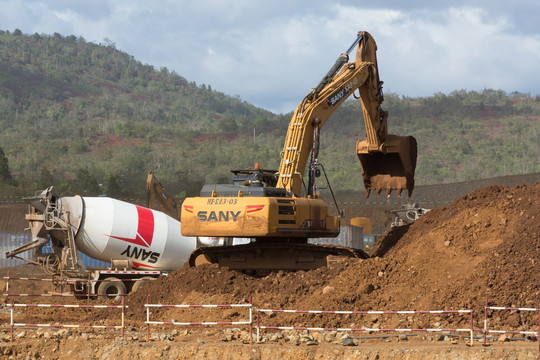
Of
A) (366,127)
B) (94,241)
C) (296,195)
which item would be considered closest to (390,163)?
(366,127)

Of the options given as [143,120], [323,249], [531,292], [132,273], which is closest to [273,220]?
[323,249]

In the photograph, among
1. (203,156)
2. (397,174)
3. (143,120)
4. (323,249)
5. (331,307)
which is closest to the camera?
(331,307)

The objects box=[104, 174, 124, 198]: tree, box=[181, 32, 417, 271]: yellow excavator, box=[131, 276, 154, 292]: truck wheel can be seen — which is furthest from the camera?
box=[104, 174, 124, 198]: tree

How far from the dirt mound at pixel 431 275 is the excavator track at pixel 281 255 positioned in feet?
1.96

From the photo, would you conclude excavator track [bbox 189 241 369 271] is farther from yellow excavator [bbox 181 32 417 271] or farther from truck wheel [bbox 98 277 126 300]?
truck wheel [bbox 98 277 126 300]

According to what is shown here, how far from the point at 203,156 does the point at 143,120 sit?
143 ft

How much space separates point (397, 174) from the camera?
23.0m

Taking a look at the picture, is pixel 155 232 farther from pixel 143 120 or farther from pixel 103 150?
pixel 143 120

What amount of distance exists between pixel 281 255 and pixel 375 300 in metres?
3.38

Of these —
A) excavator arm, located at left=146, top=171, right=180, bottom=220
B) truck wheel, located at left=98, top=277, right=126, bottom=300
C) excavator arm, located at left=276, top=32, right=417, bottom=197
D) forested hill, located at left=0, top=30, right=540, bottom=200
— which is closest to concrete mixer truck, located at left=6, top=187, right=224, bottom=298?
truck wheel, located at left=98, top=277, right=126, bottom=300

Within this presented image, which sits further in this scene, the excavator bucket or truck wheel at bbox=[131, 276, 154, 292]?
truck wheel at bbox=[131, 276, 154, 292]

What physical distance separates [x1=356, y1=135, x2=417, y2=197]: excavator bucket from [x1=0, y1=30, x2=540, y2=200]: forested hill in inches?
1378

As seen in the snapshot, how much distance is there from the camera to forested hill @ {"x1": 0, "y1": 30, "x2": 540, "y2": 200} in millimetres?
72188

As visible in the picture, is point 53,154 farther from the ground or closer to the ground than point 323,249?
farther from the ground
